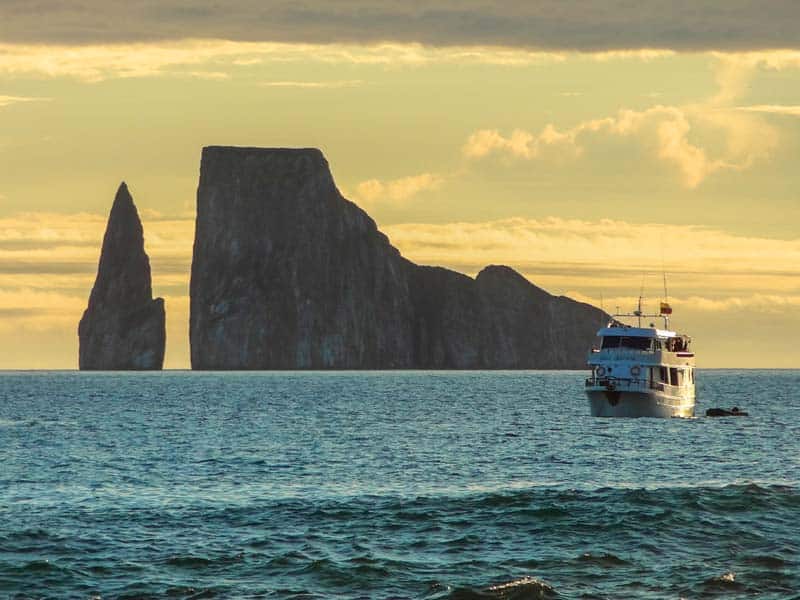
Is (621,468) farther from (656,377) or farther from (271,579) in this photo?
(656,377)

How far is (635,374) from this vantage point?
118 metres

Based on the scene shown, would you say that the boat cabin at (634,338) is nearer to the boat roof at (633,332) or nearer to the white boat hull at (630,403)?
the boat roof at (633,332)

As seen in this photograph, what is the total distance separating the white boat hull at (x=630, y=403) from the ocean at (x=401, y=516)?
18.4 m

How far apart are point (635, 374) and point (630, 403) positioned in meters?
2.26

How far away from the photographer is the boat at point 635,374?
11781cm

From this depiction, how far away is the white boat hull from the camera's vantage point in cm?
11794

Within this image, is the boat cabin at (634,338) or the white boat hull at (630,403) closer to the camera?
the white boat hull at (630,403)

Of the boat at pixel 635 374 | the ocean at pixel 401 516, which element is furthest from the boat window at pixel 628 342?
the ocean at pixel 401 516

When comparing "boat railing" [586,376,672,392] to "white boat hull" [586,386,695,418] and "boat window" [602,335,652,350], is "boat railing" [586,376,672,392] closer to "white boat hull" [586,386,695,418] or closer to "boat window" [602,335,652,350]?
"white boat hull" [586,386,695,418]

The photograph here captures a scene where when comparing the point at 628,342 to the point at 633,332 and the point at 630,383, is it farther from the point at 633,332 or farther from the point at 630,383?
the point at 630,383

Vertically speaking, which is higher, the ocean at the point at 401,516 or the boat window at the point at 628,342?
the boat window at the point at 628,342

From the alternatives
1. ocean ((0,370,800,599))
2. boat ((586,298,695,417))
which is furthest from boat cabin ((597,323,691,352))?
ocean ((0,370,800,599))

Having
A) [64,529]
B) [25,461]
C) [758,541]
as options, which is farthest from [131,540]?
[25,461]

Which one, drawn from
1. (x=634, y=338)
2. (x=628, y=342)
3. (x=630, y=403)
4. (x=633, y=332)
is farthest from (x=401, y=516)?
(x=633, y=332)
